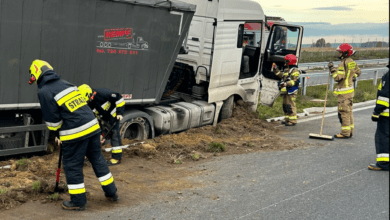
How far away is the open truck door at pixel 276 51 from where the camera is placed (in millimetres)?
11023

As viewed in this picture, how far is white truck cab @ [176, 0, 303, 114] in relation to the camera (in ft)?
32.2

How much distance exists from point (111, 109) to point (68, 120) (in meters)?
2.18

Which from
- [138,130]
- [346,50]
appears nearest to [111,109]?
[138,130]

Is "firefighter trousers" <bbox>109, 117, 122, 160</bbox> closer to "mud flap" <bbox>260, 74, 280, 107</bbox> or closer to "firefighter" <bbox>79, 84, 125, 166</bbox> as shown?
"firefighter" <bbox>79, 84, 125, 166</bbox>

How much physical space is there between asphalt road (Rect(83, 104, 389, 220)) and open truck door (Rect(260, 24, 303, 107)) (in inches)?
136

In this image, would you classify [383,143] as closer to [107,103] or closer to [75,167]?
[107,103]

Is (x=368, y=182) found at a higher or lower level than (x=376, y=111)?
lower

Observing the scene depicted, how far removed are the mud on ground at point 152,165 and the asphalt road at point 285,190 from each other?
33 centimetres

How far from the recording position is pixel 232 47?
1016cm

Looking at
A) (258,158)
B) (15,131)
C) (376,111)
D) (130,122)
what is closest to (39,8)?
(15,131)

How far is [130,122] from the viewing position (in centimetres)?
834

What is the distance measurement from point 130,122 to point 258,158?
2.50m

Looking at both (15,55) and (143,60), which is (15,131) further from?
(143,60)

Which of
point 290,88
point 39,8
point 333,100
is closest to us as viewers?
point 39,8
